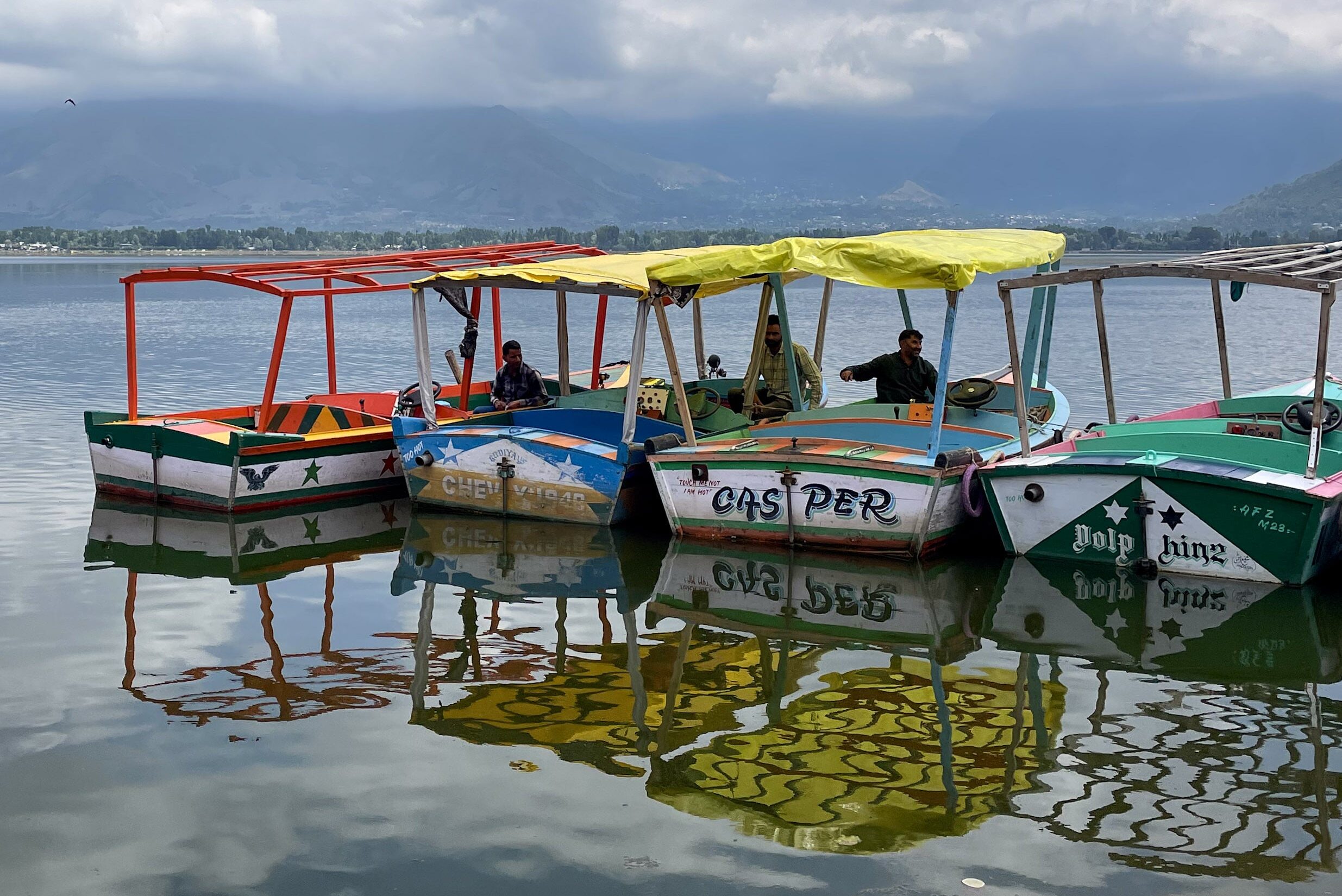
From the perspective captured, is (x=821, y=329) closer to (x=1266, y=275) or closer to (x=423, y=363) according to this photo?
(x=423, y=363)

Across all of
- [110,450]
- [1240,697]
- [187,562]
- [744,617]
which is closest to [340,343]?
[110,450]

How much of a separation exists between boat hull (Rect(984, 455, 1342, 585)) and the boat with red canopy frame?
6842mm

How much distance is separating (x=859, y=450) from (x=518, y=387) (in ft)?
15.5

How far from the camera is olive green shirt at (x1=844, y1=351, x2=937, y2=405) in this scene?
14.6 m

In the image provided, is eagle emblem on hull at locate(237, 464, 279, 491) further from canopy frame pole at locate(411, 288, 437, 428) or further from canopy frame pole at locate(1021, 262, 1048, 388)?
canopy frame pole at locate(1021, 262, 1048, 388)

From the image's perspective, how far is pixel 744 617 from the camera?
11664 millimetres

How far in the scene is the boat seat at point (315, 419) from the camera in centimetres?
1677

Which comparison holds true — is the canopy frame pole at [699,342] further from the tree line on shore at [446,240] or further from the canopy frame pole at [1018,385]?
the tree line on shore at [446,240]

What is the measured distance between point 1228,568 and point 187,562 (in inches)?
368

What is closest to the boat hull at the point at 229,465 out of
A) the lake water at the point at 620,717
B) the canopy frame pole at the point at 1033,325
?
the lake water at the point at 620,717

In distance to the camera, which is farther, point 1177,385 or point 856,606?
point 1177,385

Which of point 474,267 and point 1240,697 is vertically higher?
point 474,267

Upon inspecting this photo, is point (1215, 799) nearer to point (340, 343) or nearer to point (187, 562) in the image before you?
point (187, 562)

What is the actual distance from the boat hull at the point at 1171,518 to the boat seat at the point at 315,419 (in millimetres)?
7690
